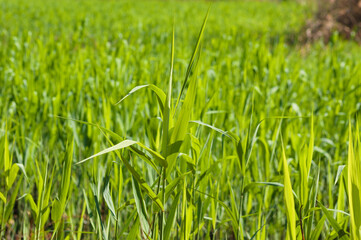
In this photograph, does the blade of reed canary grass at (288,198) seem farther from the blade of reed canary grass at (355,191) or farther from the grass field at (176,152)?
the blade of reed canary grass at (355,191)

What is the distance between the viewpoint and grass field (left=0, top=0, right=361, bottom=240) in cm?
103

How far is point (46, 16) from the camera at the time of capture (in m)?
8.07

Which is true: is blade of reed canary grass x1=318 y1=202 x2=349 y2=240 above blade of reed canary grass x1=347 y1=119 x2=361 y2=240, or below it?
below

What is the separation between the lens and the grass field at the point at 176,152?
103 centimetres

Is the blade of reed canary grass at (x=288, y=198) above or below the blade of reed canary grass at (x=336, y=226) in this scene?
above

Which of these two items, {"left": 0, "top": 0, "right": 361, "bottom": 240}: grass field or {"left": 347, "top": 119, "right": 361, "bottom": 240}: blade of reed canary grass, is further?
{"left": 0, "top": 0, "right": 361, "bottom": 240}: grass field

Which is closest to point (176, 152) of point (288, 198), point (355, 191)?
point (288, 198)

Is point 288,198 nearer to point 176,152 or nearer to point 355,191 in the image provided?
point 355,191

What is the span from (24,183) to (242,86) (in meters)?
1.53

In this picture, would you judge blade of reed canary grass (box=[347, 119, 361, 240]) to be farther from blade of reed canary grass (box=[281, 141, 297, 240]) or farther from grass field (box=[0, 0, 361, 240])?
blade of reed canary grass (box=[281, 141, 297, 240])

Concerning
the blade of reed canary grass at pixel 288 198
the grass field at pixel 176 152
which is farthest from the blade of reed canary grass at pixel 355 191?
the blade of reed canary grass at pixel 288 198

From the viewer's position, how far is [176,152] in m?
0.93

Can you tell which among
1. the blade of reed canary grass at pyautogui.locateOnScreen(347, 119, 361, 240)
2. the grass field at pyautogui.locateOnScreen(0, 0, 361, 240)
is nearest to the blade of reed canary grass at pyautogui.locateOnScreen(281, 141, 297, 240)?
the grass field at pyautogui.locateOnScreen(0, 0, 361, 240)

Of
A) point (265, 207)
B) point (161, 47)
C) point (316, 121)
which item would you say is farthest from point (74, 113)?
point (161, 47)
